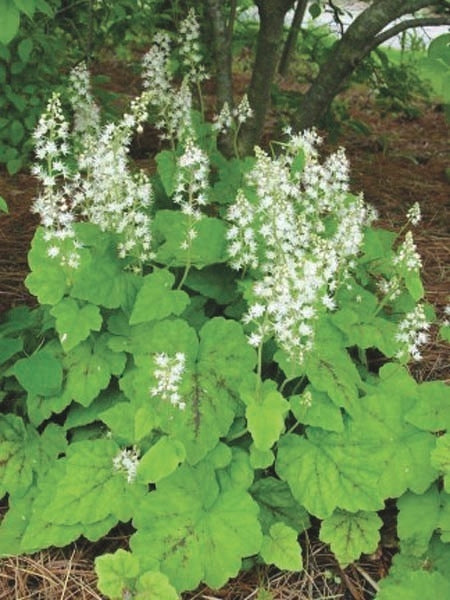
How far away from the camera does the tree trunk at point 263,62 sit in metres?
3.85

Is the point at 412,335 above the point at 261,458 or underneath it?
above

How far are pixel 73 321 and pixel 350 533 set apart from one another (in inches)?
46.0

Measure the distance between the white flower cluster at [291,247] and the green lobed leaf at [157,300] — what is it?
0.25m

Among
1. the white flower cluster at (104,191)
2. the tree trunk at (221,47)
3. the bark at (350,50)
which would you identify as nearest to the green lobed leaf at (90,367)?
the white flower cluster at (104,191)

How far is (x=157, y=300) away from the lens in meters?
2.46

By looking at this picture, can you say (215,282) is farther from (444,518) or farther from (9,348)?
(444,518)

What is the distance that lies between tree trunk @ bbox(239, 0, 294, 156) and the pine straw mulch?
0.93m

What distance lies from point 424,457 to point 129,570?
1.04 metres

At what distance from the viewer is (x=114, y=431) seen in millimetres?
2357

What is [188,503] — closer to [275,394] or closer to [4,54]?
[275,394]

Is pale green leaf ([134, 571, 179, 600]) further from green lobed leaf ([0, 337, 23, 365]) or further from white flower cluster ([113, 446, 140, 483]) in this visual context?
green lobed leaf ([0, 337, 23, 365])

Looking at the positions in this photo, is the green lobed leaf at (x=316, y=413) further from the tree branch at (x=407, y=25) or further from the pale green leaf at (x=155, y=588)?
the tree branch at (x=407, y=25)

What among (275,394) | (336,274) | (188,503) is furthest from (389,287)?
(188,503)

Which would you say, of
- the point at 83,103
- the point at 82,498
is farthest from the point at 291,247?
the point at 83,103
